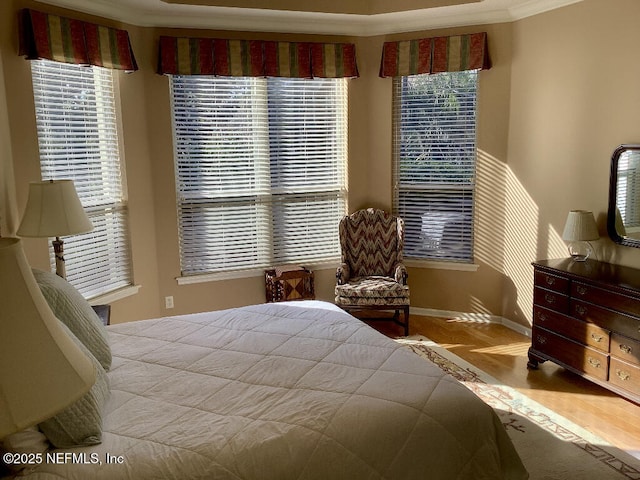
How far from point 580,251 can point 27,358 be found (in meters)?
4.17

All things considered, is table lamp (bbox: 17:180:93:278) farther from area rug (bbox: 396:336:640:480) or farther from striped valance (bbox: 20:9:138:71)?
area rug (bbox: 396:336:640:480)

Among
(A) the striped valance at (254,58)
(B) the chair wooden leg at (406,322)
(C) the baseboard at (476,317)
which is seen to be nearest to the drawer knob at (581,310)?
(C) the baseboard at (476,317)

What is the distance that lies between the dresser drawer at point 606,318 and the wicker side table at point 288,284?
2336 millimetres

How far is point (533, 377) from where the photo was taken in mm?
3979

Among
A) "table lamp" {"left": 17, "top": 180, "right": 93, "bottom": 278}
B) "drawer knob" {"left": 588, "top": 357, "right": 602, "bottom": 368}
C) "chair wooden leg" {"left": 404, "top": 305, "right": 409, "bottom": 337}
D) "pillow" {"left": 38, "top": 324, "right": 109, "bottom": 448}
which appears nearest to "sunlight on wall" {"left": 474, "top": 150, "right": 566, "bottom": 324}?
"chair wooden leg" {"left": 404, "top": 305, "right": 409, "bottom": 337}

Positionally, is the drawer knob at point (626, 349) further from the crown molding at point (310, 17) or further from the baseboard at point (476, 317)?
the crown molding at point (310, 17)

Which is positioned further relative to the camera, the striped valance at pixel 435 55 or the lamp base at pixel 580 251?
the striped valance at pixel 435 55

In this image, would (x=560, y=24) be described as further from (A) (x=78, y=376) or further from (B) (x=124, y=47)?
(A) (x=78, y=376)

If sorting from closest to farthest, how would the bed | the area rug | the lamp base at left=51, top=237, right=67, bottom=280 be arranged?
the bed, the area rug, the lamp base at left=51, top=237, right=67, bottom=280

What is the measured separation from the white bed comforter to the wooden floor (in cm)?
127

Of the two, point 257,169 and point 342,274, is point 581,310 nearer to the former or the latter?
point 342,274

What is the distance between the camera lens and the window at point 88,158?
12.5 ft

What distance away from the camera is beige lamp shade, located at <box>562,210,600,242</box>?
3857mm

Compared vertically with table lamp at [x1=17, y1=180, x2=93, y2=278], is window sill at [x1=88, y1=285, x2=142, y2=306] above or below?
below
